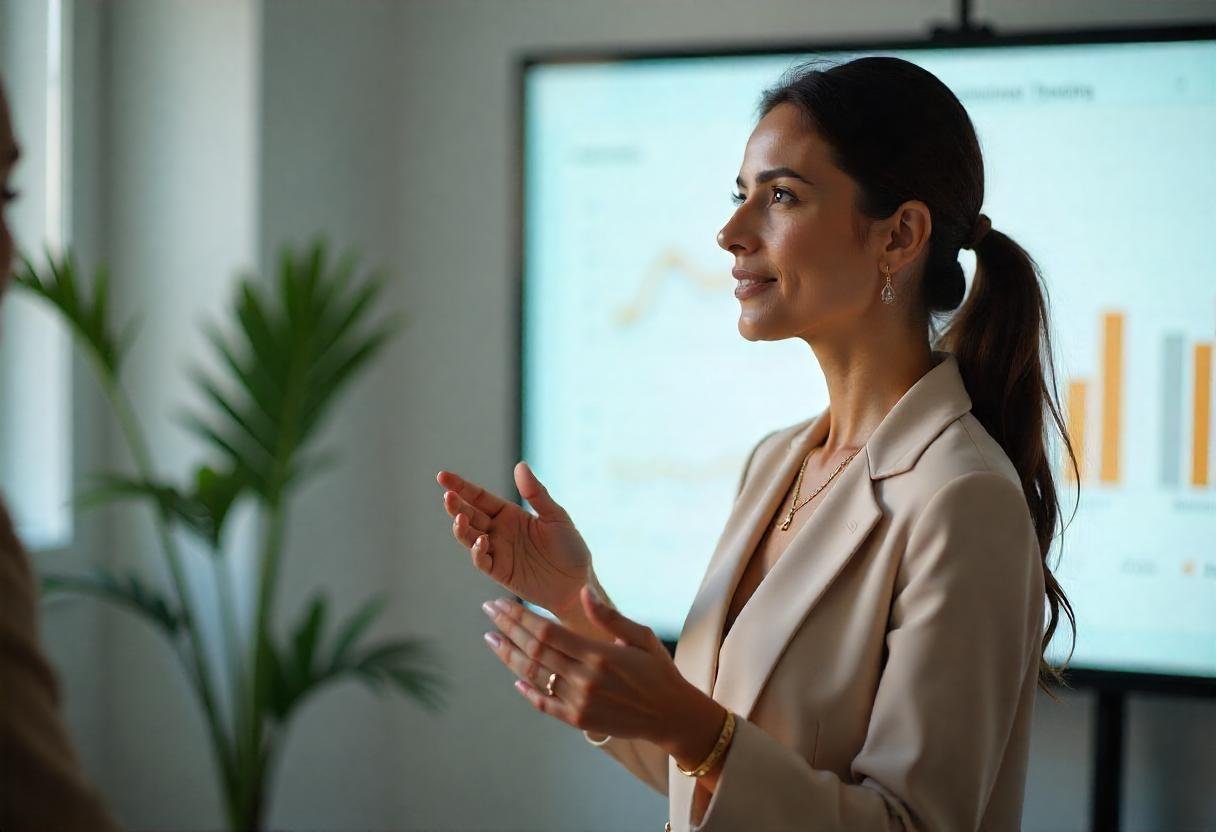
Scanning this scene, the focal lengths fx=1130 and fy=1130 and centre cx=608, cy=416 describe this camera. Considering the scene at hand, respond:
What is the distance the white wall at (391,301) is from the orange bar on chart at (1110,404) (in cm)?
60

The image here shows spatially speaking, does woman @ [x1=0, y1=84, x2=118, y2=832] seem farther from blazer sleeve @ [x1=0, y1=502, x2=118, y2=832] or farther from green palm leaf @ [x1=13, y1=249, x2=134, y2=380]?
green palm leaf @ [x1=13, y1=249, x2=134, y2=380]

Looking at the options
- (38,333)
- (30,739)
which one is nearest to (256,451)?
(38,333)

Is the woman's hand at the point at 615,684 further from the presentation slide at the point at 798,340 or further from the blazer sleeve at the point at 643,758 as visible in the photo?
the presentation slide at the point at 798,340

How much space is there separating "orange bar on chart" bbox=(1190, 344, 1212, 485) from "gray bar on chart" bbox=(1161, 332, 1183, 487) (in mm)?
28

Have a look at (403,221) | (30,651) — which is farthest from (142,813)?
(30,651)

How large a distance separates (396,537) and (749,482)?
182 cm

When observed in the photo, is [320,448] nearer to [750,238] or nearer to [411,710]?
[411,710]

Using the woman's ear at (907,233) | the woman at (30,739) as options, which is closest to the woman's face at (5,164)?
the woman at (30,739)

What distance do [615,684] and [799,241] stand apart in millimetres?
638

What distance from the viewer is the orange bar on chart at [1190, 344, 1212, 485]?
2342mm

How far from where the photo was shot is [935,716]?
117cm

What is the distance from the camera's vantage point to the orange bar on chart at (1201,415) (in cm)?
234

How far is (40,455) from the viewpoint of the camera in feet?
9.22

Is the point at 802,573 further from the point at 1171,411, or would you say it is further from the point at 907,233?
the point at 1171,411
